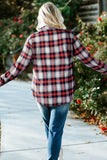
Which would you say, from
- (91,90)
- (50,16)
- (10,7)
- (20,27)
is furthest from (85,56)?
(10,7)

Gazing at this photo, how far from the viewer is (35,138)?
398 centimetres

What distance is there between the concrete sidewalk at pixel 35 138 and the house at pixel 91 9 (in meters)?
4.07

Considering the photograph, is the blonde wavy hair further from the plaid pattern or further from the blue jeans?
the blue jeans

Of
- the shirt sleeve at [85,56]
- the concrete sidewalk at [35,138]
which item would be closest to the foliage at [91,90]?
the concrete sidewalk at [35,138]

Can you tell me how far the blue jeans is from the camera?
2.52 metres

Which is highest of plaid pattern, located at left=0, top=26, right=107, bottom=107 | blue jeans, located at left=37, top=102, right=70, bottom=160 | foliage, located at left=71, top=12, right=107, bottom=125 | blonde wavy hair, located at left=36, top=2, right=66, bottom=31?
blonde wavy hair, located at left=36, top=2, right=66, bottom=31

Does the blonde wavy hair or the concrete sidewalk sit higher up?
the blonde wavy hair

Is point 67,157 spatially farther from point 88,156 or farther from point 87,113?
point 87,113

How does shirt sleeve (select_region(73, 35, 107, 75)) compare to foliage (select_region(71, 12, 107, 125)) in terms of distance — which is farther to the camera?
foliage (select_region(71, 12, 107, 125))

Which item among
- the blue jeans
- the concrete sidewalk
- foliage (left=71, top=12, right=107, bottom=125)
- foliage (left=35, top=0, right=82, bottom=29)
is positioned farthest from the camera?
foliage (left=35, top=0, right=82, bottom=29)

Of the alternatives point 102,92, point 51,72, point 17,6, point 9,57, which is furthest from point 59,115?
point 17,6

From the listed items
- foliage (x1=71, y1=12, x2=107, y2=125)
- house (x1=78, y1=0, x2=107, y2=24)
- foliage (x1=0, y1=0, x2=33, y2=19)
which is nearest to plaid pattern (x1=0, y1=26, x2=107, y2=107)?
foliage (x1=71, y1=12, x2=107, y2=125)

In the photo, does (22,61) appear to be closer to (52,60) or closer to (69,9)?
(52,60)

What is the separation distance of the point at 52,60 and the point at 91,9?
689 cm
